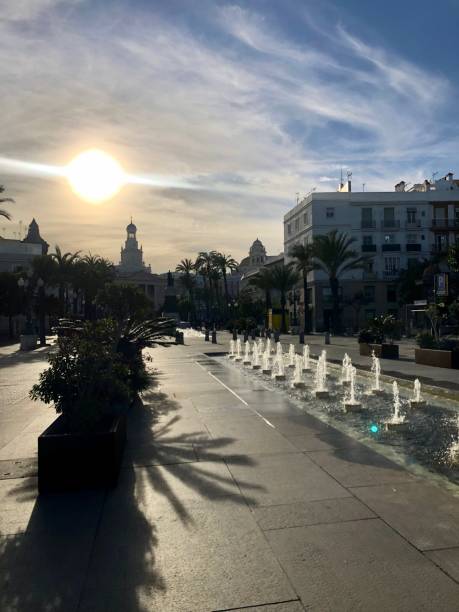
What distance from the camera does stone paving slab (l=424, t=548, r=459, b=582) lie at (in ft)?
12.0

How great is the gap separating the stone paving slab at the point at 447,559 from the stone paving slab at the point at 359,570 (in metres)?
0.06

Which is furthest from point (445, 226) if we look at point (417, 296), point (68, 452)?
point (68, 452)

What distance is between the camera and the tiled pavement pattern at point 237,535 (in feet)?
11.2

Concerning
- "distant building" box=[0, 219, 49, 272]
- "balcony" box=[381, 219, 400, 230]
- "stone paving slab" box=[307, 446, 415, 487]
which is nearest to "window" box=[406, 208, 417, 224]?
"balcony" box=[381, 219, 400, 230]

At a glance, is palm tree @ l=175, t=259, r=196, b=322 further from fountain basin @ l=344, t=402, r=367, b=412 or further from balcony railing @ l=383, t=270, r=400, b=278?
fountain basin @ l=344, t=402, r=367, b=412

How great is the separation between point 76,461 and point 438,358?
49.9 feet

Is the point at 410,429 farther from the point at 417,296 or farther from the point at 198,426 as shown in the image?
the point at 417,296

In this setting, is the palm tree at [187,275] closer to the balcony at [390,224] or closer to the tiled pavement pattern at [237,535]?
the balcony at [390,224]

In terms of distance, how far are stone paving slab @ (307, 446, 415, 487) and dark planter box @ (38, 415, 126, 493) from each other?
2.48 meters

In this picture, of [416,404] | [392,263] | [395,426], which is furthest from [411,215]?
[395,426]

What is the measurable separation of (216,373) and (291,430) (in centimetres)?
866

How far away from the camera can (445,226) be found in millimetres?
61156

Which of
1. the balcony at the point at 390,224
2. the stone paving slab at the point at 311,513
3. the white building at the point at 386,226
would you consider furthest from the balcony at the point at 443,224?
the stone paving slab at the point at 311,513

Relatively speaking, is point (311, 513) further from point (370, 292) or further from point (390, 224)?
point (390, 224)
